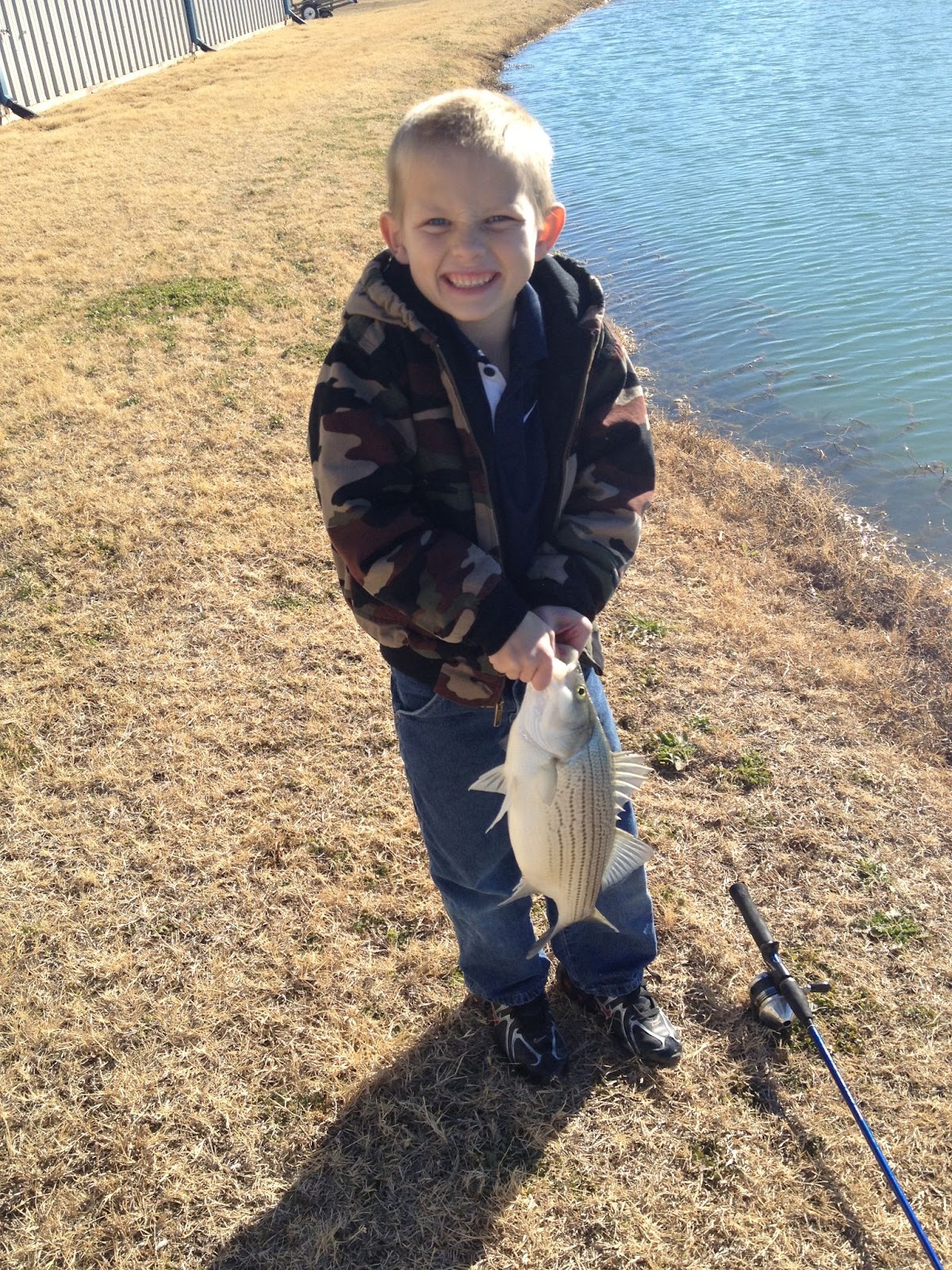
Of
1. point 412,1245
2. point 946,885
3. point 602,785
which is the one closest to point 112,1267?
point 412,1245

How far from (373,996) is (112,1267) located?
954mm

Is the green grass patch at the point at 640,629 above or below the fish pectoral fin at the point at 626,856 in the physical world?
below

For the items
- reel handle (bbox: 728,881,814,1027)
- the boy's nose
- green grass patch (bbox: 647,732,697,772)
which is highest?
the boy's nose

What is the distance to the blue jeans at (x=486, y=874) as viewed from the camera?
2.38m

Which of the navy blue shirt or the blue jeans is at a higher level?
the navy blue shirt

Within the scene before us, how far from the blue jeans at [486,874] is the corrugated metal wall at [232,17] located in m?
24.3

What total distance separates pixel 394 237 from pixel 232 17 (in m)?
26.4

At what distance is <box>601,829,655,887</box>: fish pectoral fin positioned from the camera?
2314 millimetres

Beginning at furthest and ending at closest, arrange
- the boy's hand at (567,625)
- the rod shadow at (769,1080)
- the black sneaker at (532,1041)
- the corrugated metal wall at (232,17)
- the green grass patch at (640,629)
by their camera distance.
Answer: the corrugated metal wall at (232,17) → the green grass patch at (640,629) → the black sneaker at (532,1041) → the rod shadow at (769,1080) → the boy's hand at (567,625)

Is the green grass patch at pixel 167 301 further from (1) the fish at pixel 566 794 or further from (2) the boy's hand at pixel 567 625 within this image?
(1) the fish at pixel 566 794

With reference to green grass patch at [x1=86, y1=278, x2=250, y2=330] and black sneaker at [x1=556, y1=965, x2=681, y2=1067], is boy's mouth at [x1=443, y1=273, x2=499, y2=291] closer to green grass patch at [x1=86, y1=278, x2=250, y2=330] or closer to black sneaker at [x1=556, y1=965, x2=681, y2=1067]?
black sneaker at [x1=556, y1=965, x2=681, y2=1067]

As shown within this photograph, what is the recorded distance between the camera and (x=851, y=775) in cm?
385

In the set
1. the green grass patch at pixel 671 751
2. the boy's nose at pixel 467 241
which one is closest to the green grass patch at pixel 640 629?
the green grass patch at pixel 671 751

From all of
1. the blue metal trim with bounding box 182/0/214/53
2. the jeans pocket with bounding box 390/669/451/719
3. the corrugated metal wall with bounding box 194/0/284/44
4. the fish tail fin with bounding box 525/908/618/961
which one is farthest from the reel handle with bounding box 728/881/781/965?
the corrugated metal wall with bounding box 194/0/284/44
